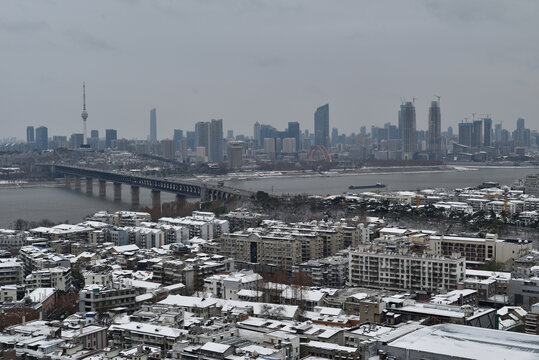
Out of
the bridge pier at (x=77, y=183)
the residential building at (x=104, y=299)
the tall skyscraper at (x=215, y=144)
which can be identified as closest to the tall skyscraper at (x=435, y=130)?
the tall skyscraper at (x=215, y=144)

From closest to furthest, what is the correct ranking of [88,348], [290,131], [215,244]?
[88,348] → [215,244] → [290,131]

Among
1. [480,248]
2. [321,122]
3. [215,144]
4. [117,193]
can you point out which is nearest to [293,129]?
[321,122]

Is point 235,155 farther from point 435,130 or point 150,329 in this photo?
point 150,329

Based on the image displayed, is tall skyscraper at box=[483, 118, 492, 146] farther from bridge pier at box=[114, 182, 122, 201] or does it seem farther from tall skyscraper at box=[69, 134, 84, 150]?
bridge pier at box=[114, 182, 122, 201]

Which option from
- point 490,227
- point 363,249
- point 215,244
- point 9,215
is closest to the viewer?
point 363,249

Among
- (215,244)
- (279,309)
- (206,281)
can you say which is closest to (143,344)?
(279,309)

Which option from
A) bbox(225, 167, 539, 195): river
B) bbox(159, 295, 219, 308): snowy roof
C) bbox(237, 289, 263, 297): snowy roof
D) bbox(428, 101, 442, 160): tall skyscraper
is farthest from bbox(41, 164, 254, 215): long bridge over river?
bbox(428, 101, 442, 160): tall skyscraper

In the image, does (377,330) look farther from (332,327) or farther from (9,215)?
(9,215)

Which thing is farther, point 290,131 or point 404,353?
point 290,131
